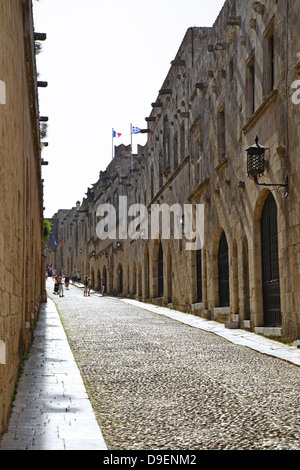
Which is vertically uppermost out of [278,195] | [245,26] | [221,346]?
[245,26]

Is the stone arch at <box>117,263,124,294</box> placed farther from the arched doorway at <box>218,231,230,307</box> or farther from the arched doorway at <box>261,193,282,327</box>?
the arched doorway at <box>261,193,282,327</box>

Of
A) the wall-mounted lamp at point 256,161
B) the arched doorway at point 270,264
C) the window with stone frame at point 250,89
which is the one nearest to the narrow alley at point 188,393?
the arched doorway at point 270,264

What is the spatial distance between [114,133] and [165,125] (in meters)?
19.6

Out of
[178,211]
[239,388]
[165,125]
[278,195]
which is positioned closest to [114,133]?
[165,125]

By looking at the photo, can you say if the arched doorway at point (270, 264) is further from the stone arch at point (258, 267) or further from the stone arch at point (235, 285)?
the stone arch at point (235, 285)

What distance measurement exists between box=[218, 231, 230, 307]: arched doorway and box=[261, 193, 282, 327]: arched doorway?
3.75 meters

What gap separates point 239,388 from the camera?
7.48 m

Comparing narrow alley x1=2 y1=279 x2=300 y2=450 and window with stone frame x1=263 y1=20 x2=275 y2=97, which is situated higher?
window with stone frame x1=263 y1=20 x2=275 y2=97

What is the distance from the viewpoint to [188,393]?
283 inches

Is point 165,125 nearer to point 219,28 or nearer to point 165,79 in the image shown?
point 165,79

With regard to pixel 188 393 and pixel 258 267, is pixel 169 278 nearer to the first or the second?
pixel 258 267

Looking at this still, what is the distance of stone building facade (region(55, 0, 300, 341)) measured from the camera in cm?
1241

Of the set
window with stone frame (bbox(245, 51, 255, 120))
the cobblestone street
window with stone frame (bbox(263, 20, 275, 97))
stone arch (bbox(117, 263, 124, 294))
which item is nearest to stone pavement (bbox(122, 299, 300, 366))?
the cobblestone street

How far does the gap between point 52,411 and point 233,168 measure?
38.7 ft
